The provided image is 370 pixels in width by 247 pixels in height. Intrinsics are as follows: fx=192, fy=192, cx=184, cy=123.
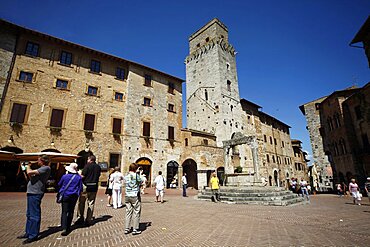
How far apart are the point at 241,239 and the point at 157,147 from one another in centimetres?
1749

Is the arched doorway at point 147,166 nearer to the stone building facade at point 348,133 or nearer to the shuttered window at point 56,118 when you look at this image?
the shuttered window at point 56,118

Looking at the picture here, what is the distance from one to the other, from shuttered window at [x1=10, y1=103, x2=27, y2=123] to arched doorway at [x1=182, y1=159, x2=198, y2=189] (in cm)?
1646

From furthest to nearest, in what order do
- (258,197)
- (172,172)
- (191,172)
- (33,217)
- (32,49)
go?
(191,172)
(172,172)
(32,49)
(258,197)
(33,217)

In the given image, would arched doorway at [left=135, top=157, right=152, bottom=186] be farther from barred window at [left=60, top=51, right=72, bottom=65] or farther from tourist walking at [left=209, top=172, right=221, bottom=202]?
barred window at [left=60, top=51, right=72, bottom=65]

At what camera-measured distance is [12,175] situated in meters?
14.7

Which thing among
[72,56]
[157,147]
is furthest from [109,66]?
[157,147]

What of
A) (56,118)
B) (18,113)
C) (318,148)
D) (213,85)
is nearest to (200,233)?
(56,118)

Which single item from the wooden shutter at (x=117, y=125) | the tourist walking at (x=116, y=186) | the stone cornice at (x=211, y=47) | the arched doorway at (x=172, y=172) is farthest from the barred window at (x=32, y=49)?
the stone cornice at (x=211, y=47)

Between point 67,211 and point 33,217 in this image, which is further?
point 67,211

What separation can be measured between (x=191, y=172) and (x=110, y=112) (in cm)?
1220

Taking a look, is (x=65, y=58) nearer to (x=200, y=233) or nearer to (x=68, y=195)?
(x=68, y=195)

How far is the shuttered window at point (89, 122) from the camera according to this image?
58.5 ft

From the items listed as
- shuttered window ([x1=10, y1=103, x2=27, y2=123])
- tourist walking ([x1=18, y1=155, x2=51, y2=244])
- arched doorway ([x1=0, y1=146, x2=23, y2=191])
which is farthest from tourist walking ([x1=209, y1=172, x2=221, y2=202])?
shuttered window ([x1=10, y1=103, x2=27, y2=123])

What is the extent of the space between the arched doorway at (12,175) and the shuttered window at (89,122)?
16.3 feet
